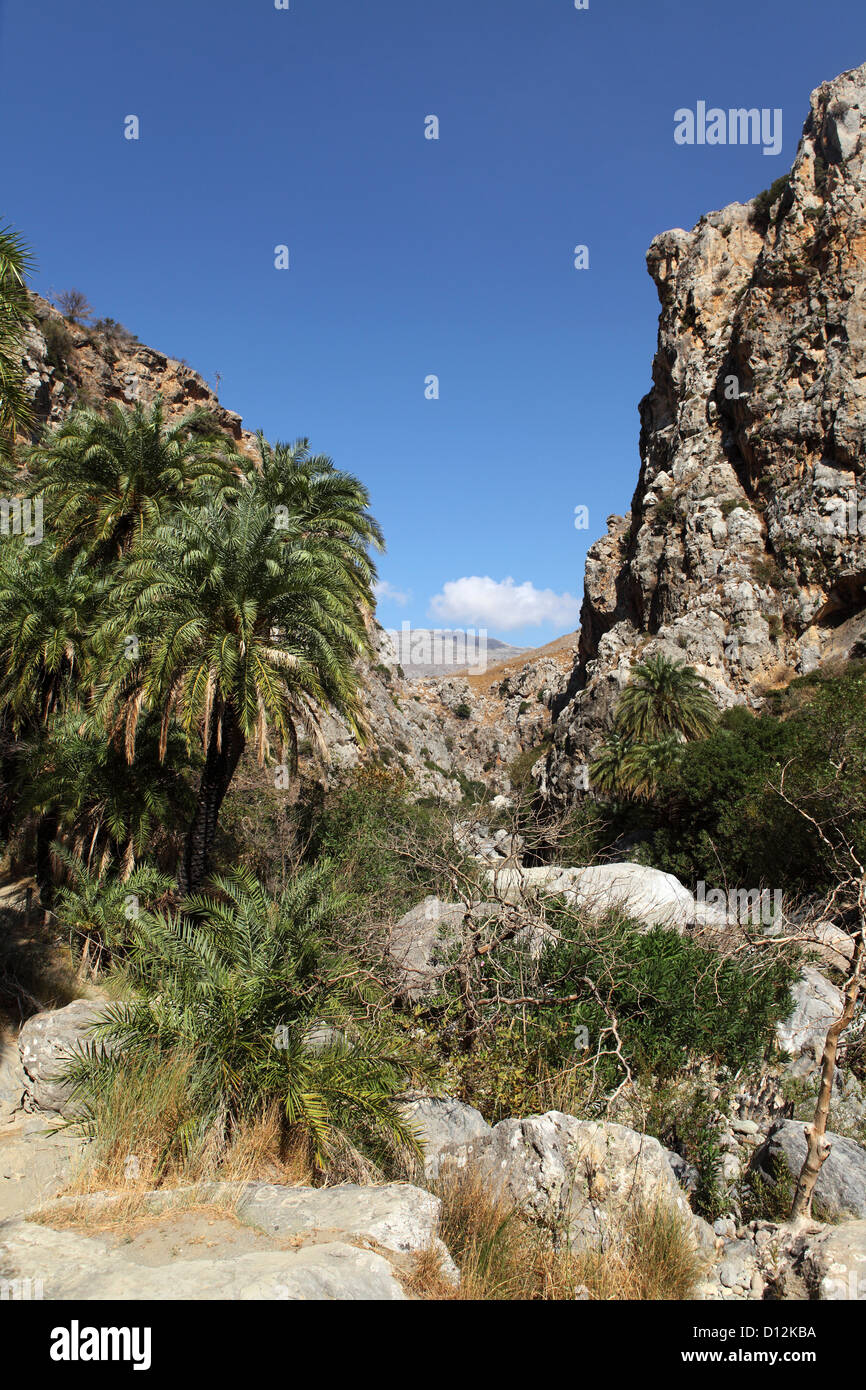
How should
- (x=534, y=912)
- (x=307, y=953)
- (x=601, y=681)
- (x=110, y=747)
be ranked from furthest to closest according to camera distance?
(x=601, y=681) < (x=110, y=747) < (x=534, y=912) < (x=307, y=953)

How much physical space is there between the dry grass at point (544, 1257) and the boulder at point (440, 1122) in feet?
2.44

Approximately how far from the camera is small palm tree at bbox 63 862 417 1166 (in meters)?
5.73

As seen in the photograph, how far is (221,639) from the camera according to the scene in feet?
39.7

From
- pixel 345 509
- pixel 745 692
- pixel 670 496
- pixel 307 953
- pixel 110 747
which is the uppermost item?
pixel 670 496

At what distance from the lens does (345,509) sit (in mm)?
18578

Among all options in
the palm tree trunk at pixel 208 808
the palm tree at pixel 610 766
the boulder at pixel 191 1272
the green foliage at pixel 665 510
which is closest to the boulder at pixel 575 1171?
the boulder at pixel 191 1272

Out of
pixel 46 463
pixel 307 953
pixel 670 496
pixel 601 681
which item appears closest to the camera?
pixel 307 953

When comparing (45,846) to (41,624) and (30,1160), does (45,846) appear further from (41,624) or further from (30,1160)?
(30,1160)

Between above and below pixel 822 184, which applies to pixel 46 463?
below

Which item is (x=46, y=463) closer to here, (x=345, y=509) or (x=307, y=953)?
(x=345, y=509)

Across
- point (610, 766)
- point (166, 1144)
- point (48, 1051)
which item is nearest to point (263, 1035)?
point (166, 1144)
